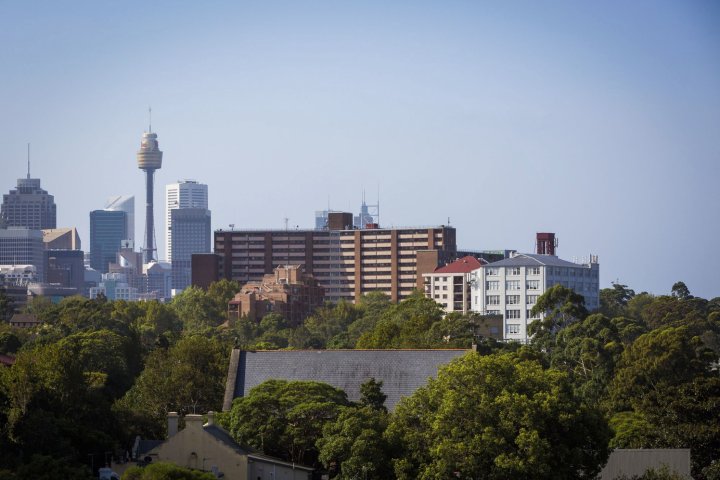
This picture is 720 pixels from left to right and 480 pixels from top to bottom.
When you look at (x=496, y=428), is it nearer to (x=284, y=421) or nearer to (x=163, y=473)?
(x=284, y=421)

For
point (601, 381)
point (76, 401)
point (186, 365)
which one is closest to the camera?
point (76, 401)

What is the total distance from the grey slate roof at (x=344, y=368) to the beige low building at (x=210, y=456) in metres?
16.9

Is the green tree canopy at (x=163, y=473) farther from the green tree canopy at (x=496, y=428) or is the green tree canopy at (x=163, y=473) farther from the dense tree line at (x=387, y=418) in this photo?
the green tree canopy at (x=496, y=428)

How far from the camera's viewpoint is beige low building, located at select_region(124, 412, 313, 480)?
81.4m

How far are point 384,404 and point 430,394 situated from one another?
45.6ft

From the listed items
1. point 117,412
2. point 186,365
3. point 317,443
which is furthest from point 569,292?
point 317,443

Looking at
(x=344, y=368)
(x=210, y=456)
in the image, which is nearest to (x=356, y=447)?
(x=210, y=456)

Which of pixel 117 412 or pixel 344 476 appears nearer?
pixel 344 476

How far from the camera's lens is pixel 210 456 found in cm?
8162

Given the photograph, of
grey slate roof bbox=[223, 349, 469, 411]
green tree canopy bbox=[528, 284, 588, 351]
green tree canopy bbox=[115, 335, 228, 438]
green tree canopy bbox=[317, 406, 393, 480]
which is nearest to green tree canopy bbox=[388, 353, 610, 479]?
green tree canopy bbox=[317, 406, 393, 480]

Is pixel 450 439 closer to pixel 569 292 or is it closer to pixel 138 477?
pixel 138 477

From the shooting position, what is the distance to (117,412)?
101 metres

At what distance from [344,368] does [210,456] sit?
2147 cm

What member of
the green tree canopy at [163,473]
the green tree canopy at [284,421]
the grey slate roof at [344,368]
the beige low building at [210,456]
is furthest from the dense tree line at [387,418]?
the beige low building at [210,456]
